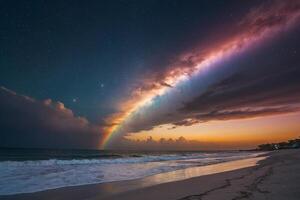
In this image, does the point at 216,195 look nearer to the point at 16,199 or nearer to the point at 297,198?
the point at 297,198

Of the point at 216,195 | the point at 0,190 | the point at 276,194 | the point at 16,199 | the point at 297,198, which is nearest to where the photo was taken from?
the point at 297,198

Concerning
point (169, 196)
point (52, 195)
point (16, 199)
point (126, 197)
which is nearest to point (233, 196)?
point (169, 196)

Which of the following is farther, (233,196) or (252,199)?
(233,196)

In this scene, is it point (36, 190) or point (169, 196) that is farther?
point (36, 190)

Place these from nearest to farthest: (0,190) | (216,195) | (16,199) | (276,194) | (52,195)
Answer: (276,194), (216,195), (16,199), (52,195), (0,190)

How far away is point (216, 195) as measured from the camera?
8.82 meters

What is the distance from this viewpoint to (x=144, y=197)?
955cm

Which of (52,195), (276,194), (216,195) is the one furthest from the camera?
(52,195)

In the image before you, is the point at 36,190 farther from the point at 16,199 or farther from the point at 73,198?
the point at 73,198

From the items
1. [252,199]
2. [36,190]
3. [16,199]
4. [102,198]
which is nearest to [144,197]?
[102,198]

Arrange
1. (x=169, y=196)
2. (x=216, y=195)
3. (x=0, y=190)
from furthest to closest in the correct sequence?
(x=0, y=190), (x=169, y=196), (x=216, y=195)

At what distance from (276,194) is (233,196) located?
4.00 ft

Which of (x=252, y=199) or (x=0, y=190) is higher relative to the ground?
(x=0, y=190)

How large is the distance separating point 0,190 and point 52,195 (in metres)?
2.93
